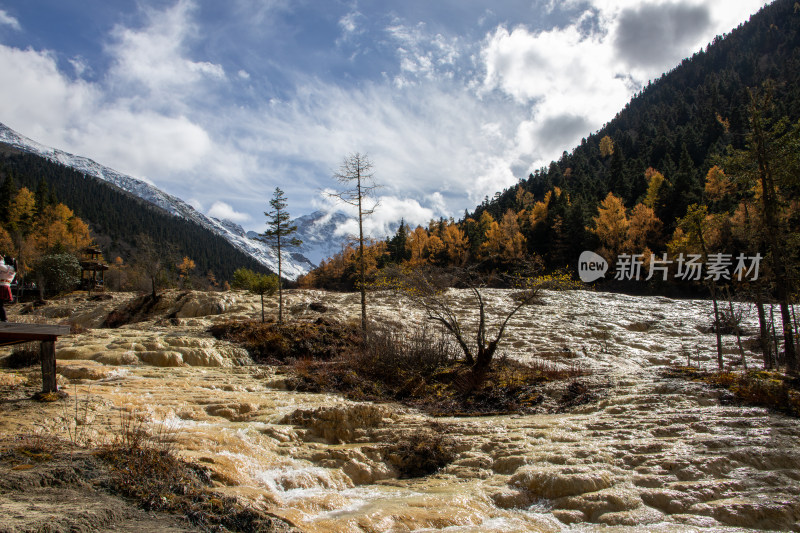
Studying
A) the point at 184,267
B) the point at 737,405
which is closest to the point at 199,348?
the point at 737,405

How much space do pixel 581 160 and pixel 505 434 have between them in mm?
108144

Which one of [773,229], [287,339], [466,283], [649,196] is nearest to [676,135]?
[649,196]

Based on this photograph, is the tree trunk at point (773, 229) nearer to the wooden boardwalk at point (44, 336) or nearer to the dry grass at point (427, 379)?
the dry grass at point (427, 379)

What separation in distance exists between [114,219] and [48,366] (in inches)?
5357

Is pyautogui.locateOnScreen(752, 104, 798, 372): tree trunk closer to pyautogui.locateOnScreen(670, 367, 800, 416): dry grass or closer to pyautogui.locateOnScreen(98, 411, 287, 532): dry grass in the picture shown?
pyautogui.locateOnScreen(670, 367, 800, 416): dry grass

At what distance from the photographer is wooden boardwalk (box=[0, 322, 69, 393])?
534 cm

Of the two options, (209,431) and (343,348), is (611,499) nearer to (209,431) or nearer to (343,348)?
(209,431)

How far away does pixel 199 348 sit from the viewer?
584 inches

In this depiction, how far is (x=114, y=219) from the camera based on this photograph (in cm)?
11638

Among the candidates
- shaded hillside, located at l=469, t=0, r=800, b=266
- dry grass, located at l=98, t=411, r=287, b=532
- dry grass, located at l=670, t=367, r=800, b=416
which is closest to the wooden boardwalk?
dry grass, located at l=98, t=411, r=287, b=532

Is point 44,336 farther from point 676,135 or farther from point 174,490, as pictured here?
point 676,135

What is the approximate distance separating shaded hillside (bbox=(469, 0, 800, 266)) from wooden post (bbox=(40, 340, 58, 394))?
67.0 ft

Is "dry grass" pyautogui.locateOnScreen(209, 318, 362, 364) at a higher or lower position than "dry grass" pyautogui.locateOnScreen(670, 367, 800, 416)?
lower

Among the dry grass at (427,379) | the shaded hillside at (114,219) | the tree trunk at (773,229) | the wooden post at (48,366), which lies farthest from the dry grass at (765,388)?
the shaded hillside at (114,219)
